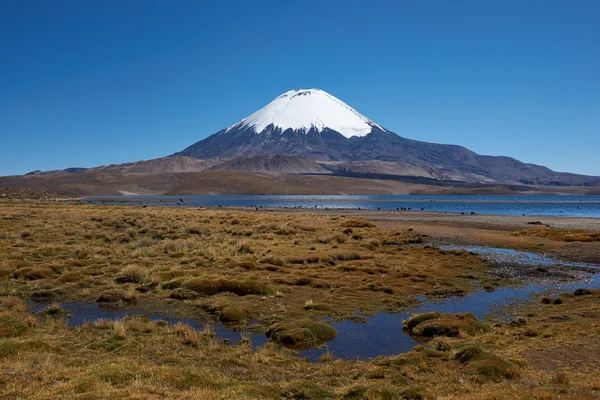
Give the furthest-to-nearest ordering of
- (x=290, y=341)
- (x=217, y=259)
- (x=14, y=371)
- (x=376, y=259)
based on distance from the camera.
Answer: (x=376, y=259), (x=217, y=259), (x=290, y=341), (x=14, y=371)

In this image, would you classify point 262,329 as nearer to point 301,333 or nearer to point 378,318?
point 301,333

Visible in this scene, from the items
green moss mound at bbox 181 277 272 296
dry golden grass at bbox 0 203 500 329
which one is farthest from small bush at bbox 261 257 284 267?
green moss mound at bbox 181 277 272 296

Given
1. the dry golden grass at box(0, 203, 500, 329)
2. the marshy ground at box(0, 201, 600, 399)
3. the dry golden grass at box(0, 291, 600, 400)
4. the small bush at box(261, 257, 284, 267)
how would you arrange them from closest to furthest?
1. the dry golden grass at box(0, 291, 600, 400)
2. the marshy ground at box(0, 201, 600, 399)
3. the dry golden grass at box(0, 203, 500, 329)
4. the small bush at box(261, 257, 284, 267)

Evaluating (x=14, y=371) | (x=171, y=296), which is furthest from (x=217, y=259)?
(x=14, y=371)

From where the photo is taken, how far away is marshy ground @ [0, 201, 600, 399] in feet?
31.3

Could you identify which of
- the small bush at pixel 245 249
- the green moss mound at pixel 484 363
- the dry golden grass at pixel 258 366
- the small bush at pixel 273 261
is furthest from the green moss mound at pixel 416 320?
the small bush at pixel 245 249

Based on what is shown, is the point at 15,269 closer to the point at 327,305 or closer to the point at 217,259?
the point at 217,259

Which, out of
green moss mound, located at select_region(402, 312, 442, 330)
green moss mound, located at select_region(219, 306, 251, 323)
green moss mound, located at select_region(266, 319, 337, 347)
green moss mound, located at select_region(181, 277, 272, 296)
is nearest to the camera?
green moss mound, located at select_region(266, 319, 337, 347)

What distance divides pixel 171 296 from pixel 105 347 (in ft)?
22.7

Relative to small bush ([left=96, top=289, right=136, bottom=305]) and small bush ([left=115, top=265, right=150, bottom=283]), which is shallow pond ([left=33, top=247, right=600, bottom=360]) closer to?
small bush ([left=96, top=289, right=136, bottom=305])

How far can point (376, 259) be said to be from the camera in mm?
30750

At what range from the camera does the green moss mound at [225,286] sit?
2014 centimetres

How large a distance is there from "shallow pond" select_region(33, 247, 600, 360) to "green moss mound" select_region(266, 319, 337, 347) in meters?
0.33

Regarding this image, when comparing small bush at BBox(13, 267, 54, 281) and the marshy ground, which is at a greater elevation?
small bush at BBox(13, 267, 54, 281)
